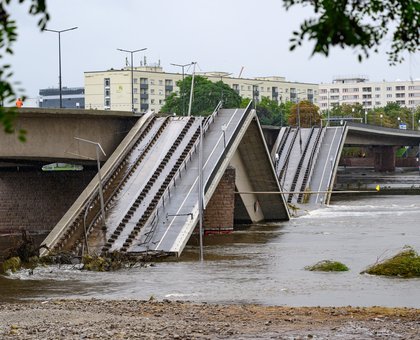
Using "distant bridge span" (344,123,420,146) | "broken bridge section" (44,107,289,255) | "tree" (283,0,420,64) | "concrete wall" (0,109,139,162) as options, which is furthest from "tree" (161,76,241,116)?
"tree" (283,0,420,64)

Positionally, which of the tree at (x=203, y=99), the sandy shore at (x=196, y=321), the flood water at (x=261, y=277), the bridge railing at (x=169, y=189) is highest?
the tree at (x=203, y=99)

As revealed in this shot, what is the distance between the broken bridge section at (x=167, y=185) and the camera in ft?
184

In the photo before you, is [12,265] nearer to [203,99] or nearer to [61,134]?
[61,134]

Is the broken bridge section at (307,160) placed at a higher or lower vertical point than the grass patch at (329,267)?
higher

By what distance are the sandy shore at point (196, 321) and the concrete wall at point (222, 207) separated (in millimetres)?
33551

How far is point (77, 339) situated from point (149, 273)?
21.1m

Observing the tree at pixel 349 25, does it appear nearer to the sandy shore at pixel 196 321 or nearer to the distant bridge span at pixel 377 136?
the sandy shore at pixel 196 321

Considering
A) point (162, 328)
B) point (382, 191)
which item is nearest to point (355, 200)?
point (382, 191)

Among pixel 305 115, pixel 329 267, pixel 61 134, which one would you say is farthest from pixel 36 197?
pixel 305 115

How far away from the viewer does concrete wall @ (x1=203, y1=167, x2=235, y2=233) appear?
68.8 m

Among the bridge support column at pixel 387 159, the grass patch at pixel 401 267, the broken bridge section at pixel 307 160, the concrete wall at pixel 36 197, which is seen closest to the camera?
the grass patch at pixel 401 267

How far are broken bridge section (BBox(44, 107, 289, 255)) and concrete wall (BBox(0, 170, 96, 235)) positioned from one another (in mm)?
8112

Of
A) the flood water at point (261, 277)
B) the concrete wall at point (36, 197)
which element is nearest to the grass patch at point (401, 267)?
the flood water at point (261, 277)

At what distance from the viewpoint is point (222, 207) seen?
70.0 m
